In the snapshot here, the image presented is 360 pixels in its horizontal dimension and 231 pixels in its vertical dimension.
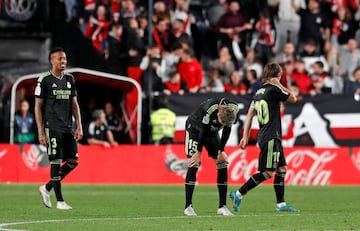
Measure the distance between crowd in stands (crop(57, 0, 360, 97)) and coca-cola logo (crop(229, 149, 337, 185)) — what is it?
70.3 inches

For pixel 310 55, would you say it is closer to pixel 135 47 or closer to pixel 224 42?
pixel 224 42

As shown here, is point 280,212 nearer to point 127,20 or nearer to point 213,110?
point 213,110

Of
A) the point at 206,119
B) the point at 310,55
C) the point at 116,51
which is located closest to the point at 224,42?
the point at 310,55

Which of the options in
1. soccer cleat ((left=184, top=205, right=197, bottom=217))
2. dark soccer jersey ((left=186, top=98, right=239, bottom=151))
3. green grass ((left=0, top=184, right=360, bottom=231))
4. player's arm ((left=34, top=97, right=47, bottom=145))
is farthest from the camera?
player's arm ((left=34, top=97, right=47, bottom=145))

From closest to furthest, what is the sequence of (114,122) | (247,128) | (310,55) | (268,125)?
(247,128)
(268,125)
(114,122)
(310,55)

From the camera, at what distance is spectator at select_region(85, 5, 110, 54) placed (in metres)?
28.8

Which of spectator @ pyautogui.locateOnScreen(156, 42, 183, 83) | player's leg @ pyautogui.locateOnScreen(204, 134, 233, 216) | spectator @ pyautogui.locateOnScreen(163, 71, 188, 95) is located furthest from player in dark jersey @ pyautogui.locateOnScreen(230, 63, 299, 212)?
spectator @ pyautogui.locateOnScreen(156, 42, 183, 83)

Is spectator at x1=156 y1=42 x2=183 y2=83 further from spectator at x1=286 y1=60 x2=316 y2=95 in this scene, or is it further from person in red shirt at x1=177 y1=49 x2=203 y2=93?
spectator at x1=286 y1=60 x2=316 y2=95

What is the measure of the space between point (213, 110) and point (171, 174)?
1233 centimetres

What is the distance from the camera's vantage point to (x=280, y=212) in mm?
15875

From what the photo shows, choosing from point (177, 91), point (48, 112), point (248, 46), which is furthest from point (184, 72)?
point (48, 112)

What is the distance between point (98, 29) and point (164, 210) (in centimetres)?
1324

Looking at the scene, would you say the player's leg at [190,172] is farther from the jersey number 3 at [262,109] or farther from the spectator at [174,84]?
the spectator at [174,84]

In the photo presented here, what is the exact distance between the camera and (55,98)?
16406 mm
